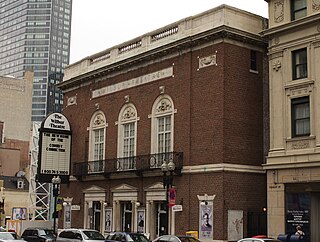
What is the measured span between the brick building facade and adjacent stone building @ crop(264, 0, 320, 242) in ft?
7.64

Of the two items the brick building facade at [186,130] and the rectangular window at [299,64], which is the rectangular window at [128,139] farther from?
the rectangular window at [299,64]

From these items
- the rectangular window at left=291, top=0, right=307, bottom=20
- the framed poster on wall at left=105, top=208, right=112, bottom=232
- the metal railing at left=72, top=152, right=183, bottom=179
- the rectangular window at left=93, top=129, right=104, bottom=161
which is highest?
the rectangular window at left=291, top=0, right=307, bottom=20

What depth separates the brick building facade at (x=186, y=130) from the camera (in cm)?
3169

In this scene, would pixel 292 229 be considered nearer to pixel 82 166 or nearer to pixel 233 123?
pixel 233 123

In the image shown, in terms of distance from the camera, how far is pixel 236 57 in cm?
3281

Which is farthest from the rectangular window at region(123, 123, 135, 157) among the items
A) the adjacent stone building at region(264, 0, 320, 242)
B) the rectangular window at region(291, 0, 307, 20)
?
the rectangular window at region(291, 0, 307, 20)

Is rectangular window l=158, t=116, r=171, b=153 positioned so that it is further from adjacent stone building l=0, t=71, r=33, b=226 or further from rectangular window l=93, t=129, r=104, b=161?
adjacent stone building l=0, t=71, r=33, b=226

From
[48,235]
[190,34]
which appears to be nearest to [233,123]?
[190,34]

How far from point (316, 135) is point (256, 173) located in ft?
18.3

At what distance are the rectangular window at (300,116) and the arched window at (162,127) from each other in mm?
8325

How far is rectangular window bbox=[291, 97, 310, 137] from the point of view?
94.9ft

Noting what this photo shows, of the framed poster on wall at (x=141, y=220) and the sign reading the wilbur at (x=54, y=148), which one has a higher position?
the sign reading the wilbur at (x=54, y=148)

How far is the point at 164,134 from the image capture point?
3597 cm

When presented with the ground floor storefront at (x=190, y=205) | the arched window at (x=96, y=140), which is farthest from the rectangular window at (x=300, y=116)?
the arched window at (x=96, y=140)
